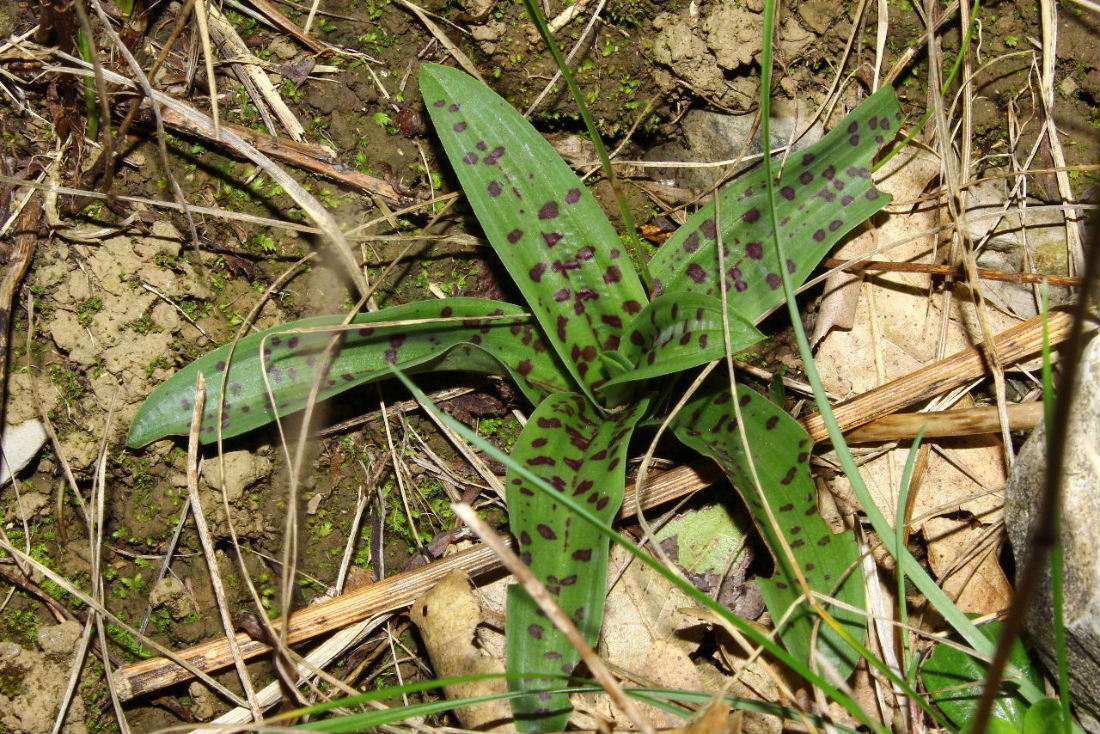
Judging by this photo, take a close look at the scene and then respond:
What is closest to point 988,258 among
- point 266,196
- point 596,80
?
point 596,80

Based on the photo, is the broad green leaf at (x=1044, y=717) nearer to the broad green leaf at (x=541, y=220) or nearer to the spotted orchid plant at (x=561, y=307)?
the spotted orchid plant at (x=561, y=307)

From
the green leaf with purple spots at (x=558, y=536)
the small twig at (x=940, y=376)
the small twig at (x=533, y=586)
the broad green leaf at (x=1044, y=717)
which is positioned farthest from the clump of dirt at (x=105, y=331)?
the broad green leaf at (x=1044, y=717)

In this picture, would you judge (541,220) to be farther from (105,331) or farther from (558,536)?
(105,331)

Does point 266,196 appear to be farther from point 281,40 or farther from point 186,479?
point 186,479

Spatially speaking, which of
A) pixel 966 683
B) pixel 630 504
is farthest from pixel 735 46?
pixel 966 683

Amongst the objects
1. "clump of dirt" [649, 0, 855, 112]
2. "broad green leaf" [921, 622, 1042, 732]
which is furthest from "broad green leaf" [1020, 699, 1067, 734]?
"clump of dirt" [649, 0, 855, 112]

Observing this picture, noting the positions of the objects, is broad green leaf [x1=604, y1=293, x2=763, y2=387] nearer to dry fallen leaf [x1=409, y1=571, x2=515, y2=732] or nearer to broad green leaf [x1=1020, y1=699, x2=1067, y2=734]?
dry fallen leaf [x1=409, y1=571, x2=515, y2=732]
